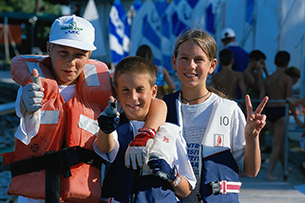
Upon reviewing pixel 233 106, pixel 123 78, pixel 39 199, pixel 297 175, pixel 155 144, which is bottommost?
pixel 297 175

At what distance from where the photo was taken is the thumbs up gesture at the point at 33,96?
183cm

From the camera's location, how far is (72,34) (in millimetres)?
2047

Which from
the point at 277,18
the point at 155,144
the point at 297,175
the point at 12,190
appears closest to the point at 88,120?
the point at 155,144

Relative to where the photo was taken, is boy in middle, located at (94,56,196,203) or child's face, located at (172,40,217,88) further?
child's face, located at (172,40,217,88)

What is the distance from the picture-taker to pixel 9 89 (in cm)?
1499

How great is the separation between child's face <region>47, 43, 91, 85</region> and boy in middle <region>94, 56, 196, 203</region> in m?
0.26

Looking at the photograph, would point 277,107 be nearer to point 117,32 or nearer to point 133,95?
point 133,95

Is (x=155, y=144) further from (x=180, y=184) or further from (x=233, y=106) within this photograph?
(x=233, y=106)

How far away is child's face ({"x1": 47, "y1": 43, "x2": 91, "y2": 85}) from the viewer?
6.79ft

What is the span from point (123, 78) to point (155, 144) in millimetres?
439

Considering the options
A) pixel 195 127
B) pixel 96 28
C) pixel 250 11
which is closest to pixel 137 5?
pixel 96 28

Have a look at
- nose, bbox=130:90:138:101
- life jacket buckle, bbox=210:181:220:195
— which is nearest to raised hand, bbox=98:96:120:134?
nose, bbox=130:90:138:101

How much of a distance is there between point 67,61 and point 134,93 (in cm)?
48

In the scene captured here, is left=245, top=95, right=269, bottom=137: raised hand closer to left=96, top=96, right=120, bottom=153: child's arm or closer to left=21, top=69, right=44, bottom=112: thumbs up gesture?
left=96, top=96, right=120, bottom=153: child's arm
